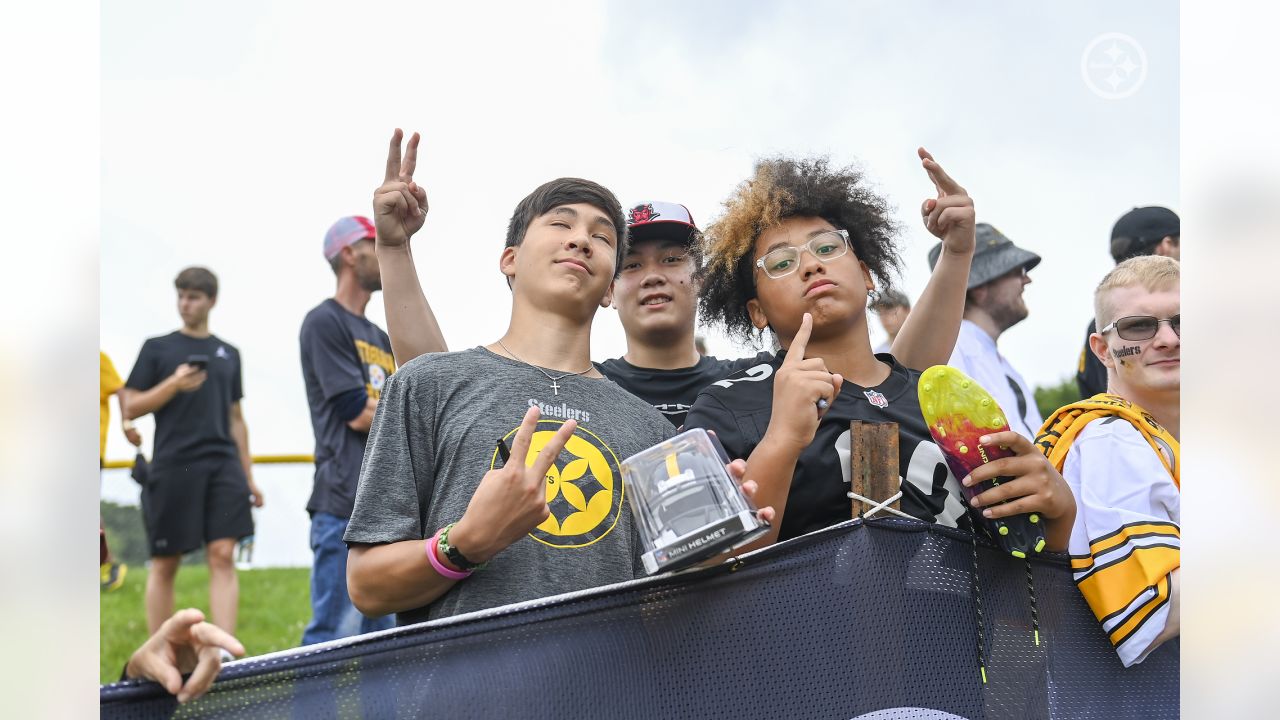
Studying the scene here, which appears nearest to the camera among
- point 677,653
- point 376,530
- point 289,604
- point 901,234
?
point 677,653

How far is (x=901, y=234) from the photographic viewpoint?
3.24m

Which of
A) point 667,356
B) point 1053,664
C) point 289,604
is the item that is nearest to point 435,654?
point 1053,664

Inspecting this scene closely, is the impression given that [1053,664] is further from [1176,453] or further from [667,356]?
[667,356]

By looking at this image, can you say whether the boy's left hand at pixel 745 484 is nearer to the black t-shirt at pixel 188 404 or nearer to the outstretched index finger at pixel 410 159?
the outstretched index finger at pixel 410 159

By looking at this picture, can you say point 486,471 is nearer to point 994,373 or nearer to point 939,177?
point 939,177

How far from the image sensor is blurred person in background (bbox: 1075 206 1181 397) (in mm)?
4680

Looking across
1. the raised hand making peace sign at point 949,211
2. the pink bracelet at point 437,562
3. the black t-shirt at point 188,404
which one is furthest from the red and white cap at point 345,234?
the pink bracelet at point 437,562

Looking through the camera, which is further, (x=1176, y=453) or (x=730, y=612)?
(x=1176, y=453)

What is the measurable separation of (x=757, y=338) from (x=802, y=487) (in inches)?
38.3

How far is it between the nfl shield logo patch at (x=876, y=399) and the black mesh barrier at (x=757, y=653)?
498mm

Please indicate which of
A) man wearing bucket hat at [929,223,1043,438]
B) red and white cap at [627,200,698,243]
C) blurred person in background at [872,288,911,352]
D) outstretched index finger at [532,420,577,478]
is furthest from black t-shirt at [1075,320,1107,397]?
outstretched index finger at [532,420,577,478]

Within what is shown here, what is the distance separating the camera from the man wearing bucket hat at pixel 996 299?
4.69m

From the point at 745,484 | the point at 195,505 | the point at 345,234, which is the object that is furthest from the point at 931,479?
the point at 195,505

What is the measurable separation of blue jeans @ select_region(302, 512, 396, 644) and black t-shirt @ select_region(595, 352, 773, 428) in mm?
1581
